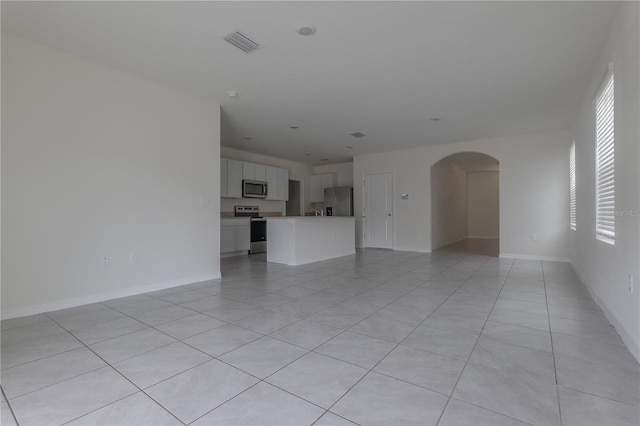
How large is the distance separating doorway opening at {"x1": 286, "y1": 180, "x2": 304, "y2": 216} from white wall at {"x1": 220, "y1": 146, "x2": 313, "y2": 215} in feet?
0.59

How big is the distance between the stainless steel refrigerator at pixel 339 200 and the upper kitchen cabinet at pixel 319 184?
249 millimetres

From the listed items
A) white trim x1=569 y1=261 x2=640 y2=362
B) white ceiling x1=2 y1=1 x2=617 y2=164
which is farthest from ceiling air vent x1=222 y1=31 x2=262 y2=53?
white trim x1=569 y1=261 x2=640 y2=362

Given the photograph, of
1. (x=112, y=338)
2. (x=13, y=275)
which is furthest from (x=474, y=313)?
(x=13, y=275)

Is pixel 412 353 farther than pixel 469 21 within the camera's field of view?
No

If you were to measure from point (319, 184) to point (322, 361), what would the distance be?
784cm

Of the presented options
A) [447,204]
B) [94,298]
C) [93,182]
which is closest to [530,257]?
[447,204]

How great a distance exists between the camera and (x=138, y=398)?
154cm

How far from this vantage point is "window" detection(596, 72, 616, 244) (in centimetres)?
269

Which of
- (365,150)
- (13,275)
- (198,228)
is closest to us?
(13,275)

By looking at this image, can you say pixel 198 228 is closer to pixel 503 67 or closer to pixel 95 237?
pixel 95 237

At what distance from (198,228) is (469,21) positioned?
3.81 metres

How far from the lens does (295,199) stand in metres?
9.29

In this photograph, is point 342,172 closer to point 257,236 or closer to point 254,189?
point 254,189

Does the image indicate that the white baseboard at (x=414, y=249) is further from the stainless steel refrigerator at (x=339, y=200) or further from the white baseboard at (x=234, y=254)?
the white baseboard at (x=234, y=254)
